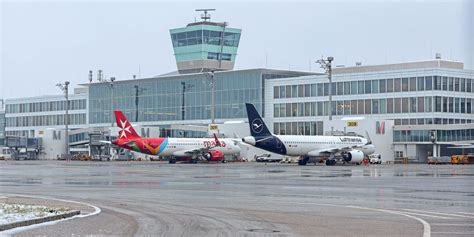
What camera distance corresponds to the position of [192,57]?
12438 centimetres

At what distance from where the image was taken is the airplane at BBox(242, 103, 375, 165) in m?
75.9

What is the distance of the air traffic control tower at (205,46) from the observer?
123 meters

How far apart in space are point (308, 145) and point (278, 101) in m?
33.0

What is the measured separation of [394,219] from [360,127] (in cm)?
6830

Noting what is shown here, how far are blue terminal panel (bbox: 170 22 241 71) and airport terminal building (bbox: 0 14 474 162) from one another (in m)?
0.16

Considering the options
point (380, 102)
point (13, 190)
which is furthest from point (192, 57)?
point (13, 190)

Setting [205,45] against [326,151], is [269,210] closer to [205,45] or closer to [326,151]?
[326,151]

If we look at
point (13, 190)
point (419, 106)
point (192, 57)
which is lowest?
point (13, 190)

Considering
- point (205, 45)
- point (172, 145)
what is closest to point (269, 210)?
point (172, 145)

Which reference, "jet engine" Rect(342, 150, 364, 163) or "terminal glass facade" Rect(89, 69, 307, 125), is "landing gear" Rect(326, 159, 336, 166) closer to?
"jet engine" Rect(342, 150, 364, 163)

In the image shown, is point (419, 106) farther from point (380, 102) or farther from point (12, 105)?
point (12, 105)

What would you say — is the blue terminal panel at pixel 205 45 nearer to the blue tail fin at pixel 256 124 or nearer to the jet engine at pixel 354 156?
the blue tail fin at pixel 256 124

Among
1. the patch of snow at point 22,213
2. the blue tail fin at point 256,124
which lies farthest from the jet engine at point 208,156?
the patch of snow at point 22,213

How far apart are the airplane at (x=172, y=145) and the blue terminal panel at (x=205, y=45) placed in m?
33.5
